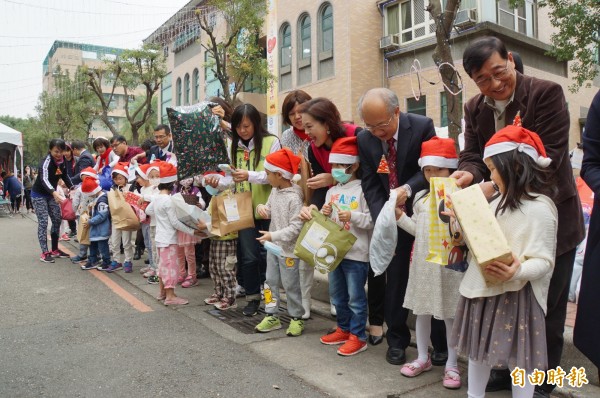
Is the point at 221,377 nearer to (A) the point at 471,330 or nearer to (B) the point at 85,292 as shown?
(A) the point at 471,330

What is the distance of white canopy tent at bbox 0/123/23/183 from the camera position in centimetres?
1694

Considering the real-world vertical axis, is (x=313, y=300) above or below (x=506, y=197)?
below

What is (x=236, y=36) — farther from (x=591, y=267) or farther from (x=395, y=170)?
(x=591, y=267)

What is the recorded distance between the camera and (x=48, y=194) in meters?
8.06

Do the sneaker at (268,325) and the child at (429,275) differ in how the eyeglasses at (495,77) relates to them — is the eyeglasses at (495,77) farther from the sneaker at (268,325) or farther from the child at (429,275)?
the sneaker at (268,325)

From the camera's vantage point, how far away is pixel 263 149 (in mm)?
4578

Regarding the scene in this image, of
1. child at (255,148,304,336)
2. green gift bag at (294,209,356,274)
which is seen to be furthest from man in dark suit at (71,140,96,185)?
green gift bag at (294,209,356,274)

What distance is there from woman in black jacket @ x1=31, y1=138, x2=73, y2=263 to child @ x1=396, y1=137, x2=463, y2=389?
21.5 feet

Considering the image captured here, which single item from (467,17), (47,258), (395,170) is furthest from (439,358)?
(467,17)

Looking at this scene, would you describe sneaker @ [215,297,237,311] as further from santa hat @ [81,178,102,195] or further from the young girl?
santa hat @ [81,178,102,195]

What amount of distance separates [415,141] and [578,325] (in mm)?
1591

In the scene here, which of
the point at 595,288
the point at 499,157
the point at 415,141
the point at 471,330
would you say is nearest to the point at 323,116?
the point at 415,141

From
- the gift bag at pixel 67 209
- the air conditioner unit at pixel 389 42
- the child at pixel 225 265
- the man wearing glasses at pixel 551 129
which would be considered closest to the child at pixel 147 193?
the child at pixel 225 265

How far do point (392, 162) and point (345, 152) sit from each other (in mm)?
356
